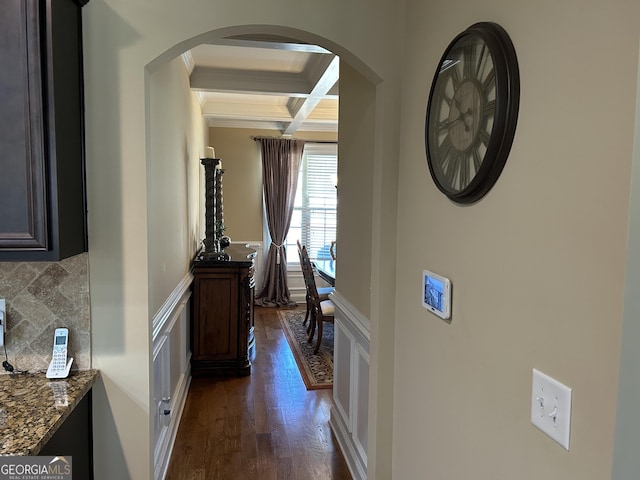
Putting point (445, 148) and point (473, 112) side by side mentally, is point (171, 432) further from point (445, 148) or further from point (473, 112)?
point (473, 112)

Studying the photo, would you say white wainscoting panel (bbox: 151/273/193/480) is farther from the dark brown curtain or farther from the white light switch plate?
the dark brown curtain

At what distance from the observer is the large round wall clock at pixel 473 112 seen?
3.41ft

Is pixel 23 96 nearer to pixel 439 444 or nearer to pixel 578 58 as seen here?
pixel 578 58

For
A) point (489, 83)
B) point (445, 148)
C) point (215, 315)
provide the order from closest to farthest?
point (489, 83) < point (445, 148) < point (215, 315)

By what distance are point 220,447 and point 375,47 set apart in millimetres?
2489

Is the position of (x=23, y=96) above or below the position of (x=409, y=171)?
above

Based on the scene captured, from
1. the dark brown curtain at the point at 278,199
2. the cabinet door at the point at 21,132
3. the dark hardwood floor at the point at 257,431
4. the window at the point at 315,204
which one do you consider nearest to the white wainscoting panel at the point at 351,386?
the dark hardwood floor at the point at 257,431

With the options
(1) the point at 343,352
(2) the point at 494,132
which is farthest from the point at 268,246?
(2) the point at 494,132

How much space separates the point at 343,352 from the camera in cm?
283

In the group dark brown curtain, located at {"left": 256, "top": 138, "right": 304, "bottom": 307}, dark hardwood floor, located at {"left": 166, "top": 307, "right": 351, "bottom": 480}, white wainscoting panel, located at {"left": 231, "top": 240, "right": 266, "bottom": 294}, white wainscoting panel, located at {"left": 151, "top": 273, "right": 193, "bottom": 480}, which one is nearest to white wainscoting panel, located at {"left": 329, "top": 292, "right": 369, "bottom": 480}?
dark hardwood floor, located at {"left": 166, "top": 307, "right": 351, "bottom": 480}

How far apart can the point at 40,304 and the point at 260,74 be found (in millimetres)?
2901

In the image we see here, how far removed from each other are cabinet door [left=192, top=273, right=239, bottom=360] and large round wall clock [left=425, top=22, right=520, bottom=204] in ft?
8.86

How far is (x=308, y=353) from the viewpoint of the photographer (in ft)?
15.0

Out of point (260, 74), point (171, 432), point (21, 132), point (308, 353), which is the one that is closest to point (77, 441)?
point (21, 132)
